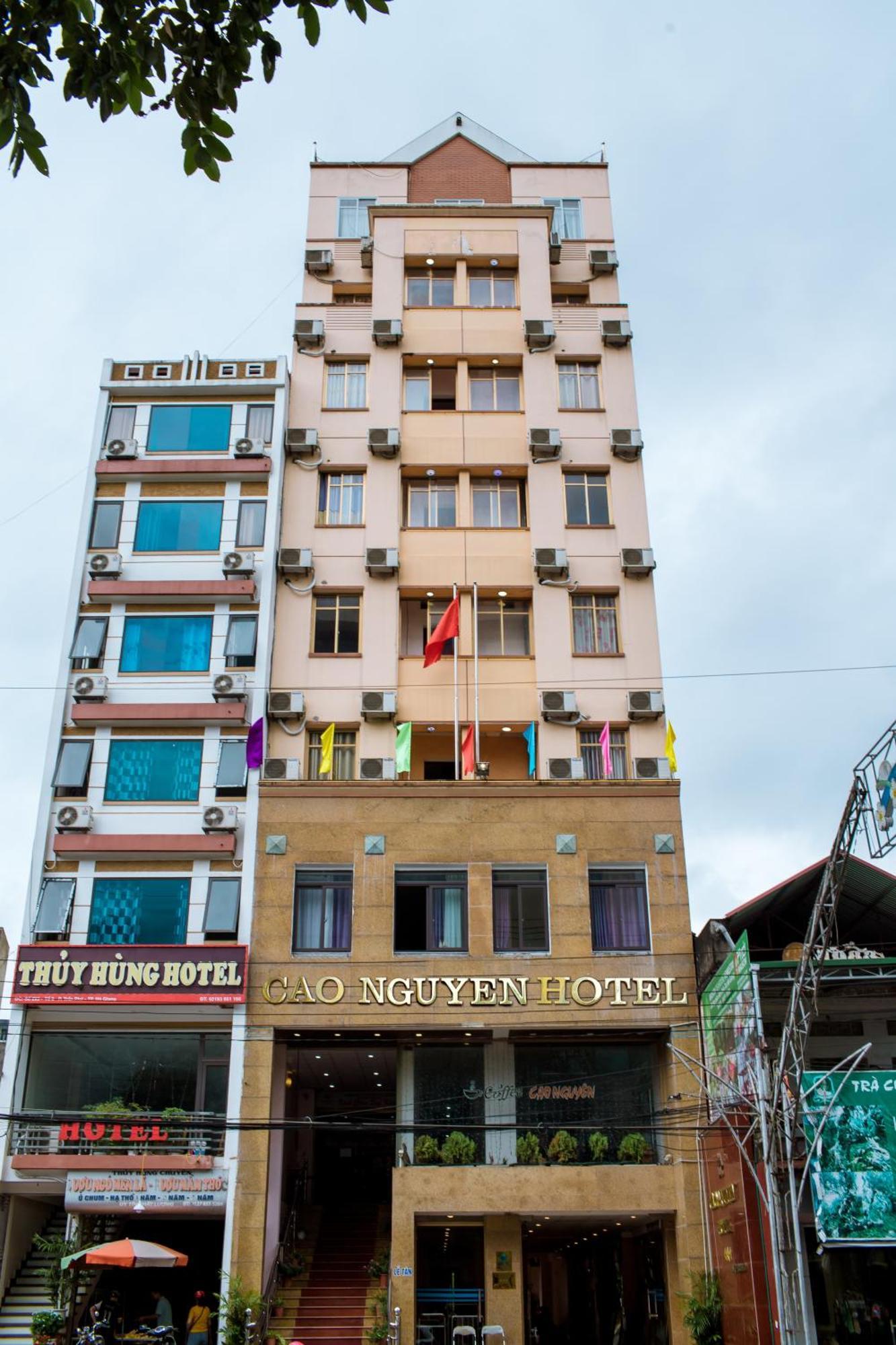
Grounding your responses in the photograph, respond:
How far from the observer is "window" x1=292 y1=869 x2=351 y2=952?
28.8 m

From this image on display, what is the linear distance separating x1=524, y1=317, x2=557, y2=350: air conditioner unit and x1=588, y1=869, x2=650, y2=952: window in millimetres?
15438

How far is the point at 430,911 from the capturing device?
29.0m

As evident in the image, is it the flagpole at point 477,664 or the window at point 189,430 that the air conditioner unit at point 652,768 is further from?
the window at point 189,430

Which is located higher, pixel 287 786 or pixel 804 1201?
pixel 287 786

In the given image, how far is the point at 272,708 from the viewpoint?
103ft

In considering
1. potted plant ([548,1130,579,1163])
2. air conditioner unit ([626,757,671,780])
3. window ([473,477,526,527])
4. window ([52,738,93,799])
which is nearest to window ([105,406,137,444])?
window ([52,738,93,799])

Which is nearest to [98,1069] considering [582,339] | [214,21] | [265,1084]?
[265,1084]

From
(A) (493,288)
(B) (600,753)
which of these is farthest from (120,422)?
(B) (600,753)

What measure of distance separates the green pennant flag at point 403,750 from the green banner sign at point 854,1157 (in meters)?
11.8

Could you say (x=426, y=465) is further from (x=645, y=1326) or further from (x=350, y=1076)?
(x=645, y=1326)

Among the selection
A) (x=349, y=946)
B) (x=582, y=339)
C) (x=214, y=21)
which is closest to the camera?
(x=214, y=21)

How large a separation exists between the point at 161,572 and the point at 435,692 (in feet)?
25.5

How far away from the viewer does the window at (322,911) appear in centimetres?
2878

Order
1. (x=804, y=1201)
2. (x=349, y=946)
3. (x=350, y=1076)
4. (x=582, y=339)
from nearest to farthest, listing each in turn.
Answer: (x=804, y=1201) → (x=349, y=946) → (x=350, y=1076) → (x=582, y=339)
